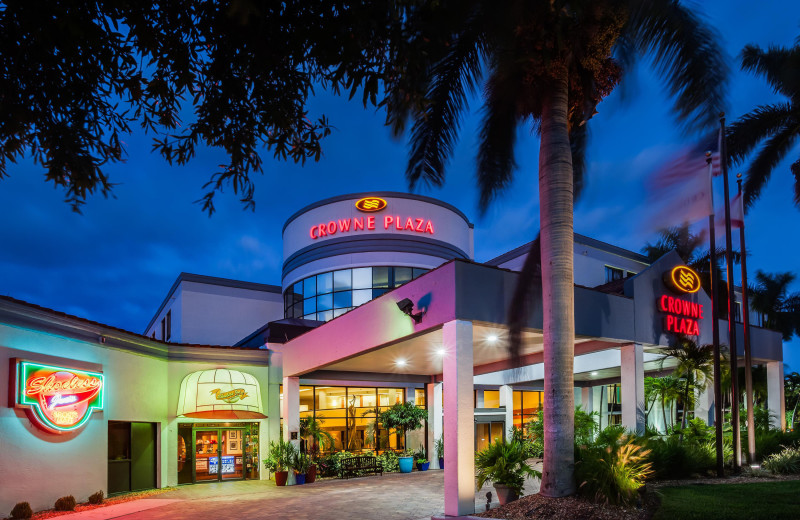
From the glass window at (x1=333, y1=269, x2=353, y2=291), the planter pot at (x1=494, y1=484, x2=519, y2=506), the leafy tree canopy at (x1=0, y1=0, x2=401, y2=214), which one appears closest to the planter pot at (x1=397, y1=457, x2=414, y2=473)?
the glass window at (x1=333, y1=269, x2=353, y2=291)

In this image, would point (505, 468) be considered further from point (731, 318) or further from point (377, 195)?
point (377, 195)

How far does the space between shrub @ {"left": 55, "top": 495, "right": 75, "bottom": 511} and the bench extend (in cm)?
982

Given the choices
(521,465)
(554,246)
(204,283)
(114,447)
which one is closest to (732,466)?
(521,465)

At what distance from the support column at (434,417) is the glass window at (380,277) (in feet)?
21.4

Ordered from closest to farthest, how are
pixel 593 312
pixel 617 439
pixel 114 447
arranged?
pixel 617 439, pixel 593 312, pixel 114 447

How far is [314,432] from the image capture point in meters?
25.3

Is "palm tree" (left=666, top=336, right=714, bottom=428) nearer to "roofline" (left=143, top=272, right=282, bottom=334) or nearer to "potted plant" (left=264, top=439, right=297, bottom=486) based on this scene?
"potted plant" (left=264, top=439, right=297, bottom=486)

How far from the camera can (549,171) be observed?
1331 cm

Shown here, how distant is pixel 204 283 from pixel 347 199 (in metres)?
11.3

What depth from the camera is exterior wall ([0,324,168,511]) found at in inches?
603

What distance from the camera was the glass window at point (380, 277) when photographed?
3272 cm

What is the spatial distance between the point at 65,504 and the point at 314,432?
1019 cm

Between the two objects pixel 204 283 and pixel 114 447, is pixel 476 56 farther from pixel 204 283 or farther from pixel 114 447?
pixel 204 283

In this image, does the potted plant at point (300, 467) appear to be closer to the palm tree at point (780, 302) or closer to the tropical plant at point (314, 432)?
the tropical plant at point (314, 432)
